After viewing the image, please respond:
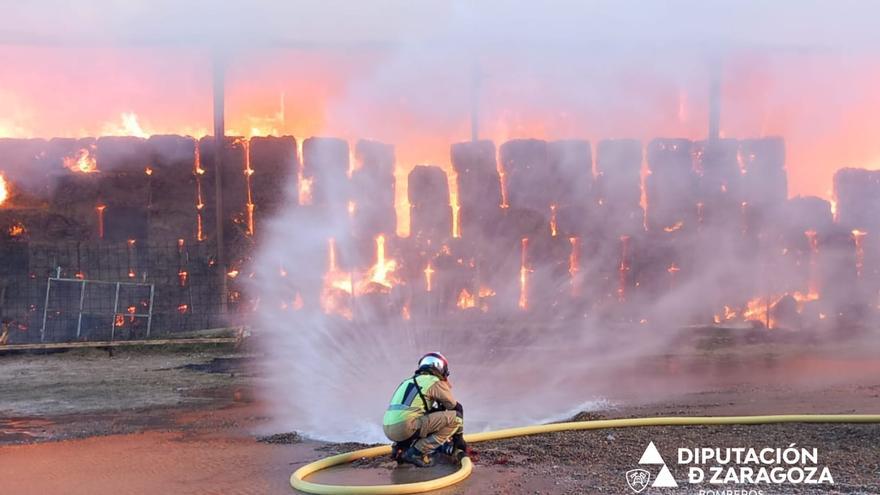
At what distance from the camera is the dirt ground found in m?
8.01

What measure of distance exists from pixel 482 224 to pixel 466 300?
1565 mm

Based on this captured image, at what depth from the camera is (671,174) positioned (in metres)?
20.0

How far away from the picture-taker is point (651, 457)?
27.3 feet

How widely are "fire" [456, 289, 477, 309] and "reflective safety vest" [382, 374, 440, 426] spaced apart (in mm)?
10973

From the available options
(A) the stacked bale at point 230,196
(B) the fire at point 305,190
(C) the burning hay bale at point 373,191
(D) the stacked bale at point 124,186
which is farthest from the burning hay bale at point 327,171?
(D) the stacked bale at point 124,186

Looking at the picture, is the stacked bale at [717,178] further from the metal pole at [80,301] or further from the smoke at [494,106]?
the metal pole at [80,301]

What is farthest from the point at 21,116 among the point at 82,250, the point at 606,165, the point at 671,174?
the point at 671,174

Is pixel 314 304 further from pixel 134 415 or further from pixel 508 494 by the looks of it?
pixel 508 494

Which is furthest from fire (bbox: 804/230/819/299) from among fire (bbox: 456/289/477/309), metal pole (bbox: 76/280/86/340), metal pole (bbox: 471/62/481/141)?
metal pole (bbox: 76/280/86/340)

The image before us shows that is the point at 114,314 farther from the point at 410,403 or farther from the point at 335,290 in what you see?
the point at 410,403

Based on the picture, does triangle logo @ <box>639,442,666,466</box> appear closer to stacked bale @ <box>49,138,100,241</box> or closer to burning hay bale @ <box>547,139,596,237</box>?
burning hay bale @ <box>547,139,596,237</box>

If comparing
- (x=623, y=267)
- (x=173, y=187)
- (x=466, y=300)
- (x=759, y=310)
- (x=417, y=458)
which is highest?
(x=173, y=187)

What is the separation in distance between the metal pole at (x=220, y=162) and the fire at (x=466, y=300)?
182 inches

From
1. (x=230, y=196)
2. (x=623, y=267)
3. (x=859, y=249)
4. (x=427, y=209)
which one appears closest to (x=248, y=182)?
(x=230, y=196)
